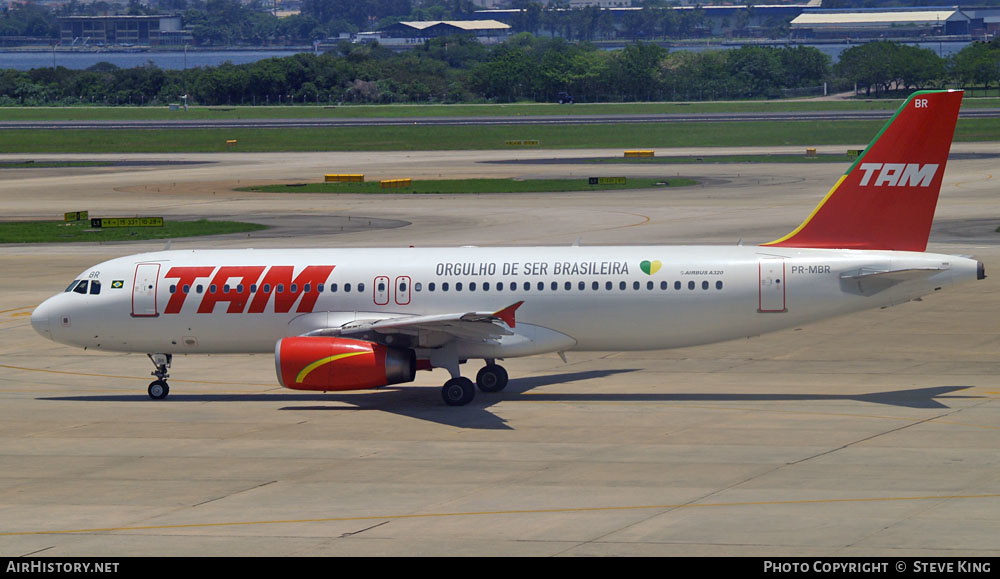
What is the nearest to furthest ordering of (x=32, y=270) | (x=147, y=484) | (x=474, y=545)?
1. (x=474, y=545)
2. (x=147, y=484)
3. (x=32, y=270)

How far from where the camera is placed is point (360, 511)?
2356cm

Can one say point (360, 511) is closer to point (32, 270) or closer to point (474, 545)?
point (474, 545)

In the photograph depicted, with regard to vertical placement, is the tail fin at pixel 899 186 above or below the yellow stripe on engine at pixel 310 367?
above

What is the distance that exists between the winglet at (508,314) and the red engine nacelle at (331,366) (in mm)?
3060

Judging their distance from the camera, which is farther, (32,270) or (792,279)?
(32,270)

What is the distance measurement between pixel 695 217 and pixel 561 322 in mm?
41583

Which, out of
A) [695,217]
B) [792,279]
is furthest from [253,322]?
[695,217]

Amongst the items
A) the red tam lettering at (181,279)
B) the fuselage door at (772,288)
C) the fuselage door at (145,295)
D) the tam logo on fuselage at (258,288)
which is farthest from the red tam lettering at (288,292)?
the fuselage door at (772,288)

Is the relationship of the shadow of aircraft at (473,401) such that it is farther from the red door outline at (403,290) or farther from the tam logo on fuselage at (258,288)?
the red door outline at (403,290)

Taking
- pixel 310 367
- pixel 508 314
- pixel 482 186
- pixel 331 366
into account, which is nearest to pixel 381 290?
pixel 331 366

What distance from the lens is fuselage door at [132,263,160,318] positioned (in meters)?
35.4

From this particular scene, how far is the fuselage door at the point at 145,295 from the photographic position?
35.4 meters

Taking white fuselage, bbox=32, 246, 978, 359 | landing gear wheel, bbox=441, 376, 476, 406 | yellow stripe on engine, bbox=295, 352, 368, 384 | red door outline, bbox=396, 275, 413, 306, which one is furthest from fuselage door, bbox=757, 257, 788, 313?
yellow stripe on engine, bbox=295, 352, 368, 384

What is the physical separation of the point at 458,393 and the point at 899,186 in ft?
42.2
